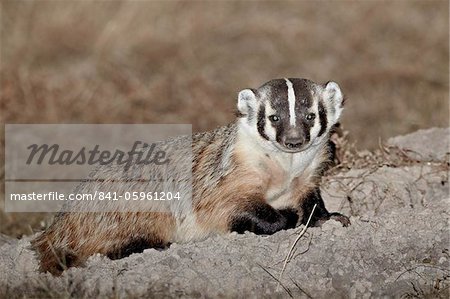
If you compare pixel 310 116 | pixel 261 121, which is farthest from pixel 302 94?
pixel 261 121

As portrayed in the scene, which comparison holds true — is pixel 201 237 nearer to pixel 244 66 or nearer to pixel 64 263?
pixel 64 263

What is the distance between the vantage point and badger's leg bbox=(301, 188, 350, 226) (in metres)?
5.29

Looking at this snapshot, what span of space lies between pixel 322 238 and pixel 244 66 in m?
6.21

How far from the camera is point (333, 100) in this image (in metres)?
5.22

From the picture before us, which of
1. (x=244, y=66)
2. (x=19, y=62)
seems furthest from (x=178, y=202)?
(x=244, y=66)

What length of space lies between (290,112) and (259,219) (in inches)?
24.1

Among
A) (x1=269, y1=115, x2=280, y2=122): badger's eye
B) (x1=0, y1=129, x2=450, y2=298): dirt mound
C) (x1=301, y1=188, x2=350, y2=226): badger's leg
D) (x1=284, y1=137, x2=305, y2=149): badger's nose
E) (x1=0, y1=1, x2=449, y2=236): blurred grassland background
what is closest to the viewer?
(x1=0, y1=129, x2=450, y2=298): dirt mound

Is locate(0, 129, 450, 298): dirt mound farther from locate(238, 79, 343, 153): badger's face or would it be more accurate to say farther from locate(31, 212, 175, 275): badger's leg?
locate(238, 79, 343, 153): badger's face

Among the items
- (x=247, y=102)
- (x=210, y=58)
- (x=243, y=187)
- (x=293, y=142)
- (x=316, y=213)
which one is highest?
(x=247, y=102)

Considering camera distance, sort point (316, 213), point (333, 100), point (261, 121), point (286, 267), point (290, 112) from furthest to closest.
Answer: point (316, 213), point (333, 100), point (261, 121), point (290, 112), point (286, 267)

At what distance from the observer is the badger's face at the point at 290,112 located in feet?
16.0

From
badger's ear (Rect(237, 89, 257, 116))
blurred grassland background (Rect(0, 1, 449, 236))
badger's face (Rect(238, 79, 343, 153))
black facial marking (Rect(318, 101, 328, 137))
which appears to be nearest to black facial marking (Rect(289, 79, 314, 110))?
badger's face (Rect(238, 79, 343, 153))

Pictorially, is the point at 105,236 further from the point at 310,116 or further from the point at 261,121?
the point at 310,116

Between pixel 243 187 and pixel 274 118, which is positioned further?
pixel 243 187
